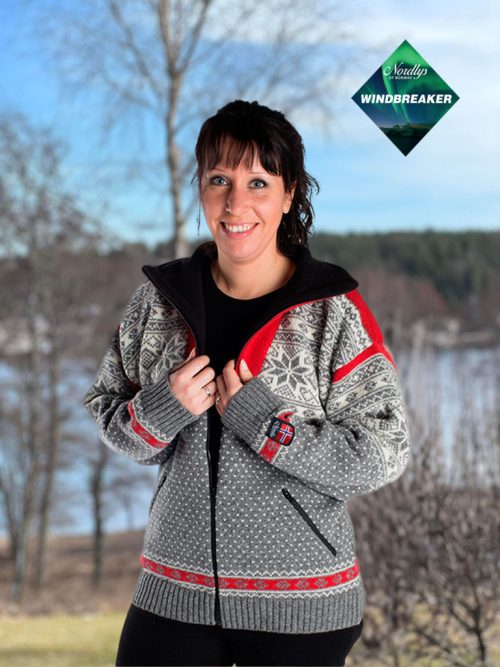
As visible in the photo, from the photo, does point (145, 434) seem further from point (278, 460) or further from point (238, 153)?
point (238, 153)

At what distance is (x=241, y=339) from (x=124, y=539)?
10207mm

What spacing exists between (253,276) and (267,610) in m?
0.67

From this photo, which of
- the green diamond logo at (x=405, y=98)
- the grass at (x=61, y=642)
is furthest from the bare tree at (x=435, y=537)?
the green diamond logo at (x=405, y=98)

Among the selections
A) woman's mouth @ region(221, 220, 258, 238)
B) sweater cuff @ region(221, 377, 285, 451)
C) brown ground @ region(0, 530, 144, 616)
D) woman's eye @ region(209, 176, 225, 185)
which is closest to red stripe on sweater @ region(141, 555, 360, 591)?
sweater cuff @ region(221, 377, 285, 451)

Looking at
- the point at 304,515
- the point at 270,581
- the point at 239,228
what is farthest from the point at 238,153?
the point at 270,581

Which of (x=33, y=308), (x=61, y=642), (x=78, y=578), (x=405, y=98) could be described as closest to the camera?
(x=405, y=98)

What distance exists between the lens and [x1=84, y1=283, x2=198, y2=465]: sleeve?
1.61 metres

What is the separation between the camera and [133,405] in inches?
64.9

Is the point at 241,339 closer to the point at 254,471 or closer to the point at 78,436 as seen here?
the point at 254,471

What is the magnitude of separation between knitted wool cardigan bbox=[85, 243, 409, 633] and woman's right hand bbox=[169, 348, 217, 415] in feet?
0.08

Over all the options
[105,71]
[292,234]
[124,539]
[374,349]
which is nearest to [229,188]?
[292,234]

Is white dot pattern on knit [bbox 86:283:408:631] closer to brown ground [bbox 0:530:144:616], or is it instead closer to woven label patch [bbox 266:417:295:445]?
woven label patch [bbox 266:417:295:445]

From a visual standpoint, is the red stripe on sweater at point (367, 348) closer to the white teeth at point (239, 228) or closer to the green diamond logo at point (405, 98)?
the white teeth at point (239, 228)

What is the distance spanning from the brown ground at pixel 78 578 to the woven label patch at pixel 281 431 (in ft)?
24.8
